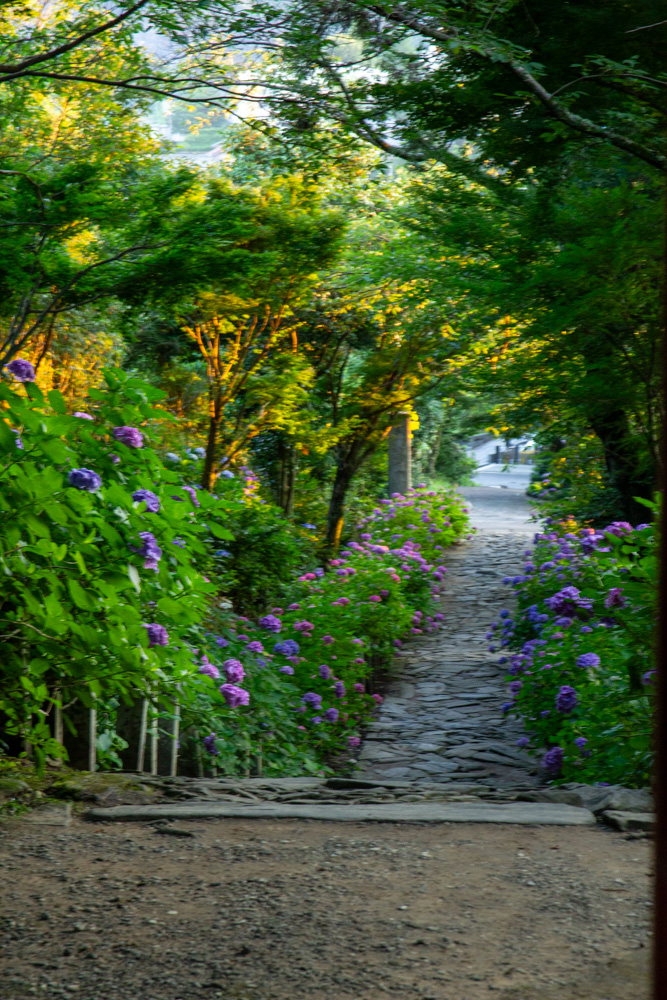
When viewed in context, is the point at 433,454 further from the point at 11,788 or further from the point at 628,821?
the point at 11,788

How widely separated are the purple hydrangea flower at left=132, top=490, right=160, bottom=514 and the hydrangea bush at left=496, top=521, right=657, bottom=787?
6.10ft

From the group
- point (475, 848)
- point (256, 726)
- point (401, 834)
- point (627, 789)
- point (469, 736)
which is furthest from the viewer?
point (469, 736)

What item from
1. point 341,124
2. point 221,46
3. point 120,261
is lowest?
point 120,261

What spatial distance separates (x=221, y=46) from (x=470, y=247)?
2.75 m

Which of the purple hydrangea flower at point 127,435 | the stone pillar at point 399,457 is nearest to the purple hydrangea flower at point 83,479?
the purple hydrangea flower at point 127,435

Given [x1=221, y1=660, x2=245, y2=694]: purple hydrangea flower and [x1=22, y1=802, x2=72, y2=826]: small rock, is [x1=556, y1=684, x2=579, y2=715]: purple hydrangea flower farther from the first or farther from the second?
[x1=22, y1=802, x2=72, y2=826]: small rock

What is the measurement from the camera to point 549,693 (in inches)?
184

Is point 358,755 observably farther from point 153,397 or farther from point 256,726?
point 153,397

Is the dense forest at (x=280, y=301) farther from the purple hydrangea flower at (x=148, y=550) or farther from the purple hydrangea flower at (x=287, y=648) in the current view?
the purple hydrangea flower at (x=287, y=648)

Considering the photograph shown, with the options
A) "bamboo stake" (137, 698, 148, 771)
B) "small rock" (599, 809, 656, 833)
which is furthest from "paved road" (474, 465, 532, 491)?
"small rock" (599, 809, 656, 833)

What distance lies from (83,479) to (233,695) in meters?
1.70

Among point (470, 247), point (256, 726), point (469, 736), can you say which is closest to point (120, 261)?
point (470, 247)

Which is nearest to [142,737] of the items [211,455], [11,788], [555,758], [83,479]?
[11,788]

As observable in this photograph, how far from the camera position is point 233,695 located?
3.91 m
